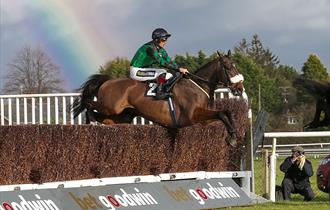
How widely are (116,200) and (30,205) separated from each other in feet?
5.22

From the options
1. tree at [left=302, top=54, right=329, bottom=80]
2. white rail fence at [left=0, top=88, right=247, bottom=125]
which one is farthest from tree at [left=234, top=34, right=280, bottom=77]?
white rail fence at [left=0, top=88, right=247, bottom=125]

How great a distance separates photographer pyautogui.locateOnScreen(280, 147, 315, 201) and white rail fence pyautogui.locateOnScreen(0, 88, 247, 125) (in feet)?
5.66

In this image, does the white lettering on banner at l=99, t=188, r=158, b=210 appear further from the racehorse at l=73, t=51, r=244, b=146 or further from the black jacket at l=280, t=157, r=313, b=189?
the black jacket at l=280, t=157, r=313, b=189

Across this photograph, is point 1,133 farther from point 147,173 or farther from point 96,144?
point 147,173

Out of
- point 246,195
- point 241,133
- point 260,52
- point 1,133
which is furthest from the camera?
point 260,52

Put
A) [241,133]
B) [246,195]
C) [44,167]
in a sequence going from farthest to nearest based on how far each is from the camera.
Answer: [241,133] < [246,195] < [44,167]

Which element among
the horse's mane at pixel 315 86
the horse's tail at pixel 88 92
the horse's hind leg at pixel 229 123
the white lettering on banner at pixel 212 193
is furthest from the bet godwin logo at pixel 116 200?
the horse's mane at pixel 315 86

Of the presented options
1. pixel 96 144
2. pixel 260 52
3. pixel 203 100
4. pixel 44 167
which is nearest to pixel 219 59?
pixel 203 100

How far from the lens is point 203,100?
11.7 meters

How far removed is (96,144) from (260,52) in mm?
90695

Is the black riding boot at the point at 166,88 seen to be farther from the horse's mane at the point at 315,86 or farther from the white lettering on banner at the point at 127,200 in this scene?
the white lettering on banner at the point at 127,200

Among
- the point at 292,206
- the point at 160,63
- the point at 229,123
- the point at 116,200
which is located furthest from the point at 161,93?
the point at 292,206

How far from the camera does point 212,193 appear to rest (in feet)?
37.0

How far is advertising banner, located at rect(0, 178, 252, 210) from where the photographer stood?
845 cm
